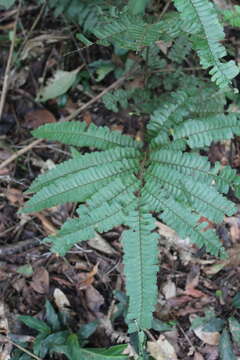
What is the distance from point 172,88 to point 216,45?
109cm

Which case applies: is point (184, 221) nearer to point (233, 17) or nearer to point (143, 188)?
point (143, 188)

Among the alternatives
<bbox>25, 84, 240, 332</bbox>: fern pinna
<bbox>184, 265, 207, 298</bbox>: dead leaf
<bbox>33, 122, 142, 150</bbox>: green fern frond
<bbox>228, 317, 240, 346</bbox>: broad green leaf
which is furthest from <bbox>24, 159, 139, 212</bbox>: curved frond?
<bbox>228, 317, 240, 346</bbox>: broad green leaf

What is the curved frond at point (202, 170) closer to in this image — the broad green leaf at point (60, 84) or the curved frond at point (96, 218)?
the curved frond at point (96, 218)

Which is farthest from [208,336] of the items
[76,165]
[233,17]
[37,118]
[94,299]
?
[37,118]

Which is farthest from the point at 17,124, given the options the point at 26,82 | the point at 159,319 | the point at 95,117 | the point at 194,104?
→ the point at 159,319

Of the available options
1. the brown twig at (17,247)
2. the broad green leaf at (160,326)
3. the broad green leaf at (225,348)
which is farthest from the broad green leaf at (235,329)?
the brown twig at (17,247)

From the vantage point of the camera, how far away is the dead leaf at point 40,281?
2576 mm

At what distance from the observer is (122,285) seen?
8.48 ft

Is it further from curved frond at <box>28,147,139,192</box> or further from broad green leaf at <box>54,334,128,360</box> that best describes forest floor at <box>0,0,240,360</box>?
curved frond at <box>28,147,139,192</box>

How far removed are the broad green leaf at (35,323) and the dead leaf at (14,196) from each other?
2.65 feet

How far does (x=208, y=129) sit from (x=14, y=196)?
151 centimetres

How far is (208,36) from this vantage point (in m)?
1.60

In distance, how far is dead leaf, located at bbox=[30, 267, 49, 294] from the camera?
258 centimetres

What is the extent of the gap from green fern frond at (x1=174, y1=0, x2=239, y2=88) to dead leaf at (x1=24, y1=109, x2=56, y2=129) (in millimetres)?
1577
